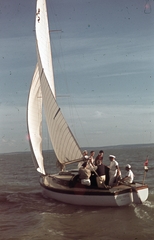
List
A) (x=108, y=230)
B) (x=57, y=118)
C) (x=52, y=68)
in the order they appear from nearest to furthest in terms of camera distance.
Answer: (x=108, y=230)
(x=57, y=118)
(x=52, y=68)

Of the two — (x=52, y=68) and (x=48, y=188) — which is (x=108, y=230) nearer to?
(x=48, y=188)

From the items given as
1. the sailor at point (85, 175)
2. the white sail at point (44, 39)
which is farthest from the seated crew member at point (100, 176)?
the white sail at point (44, 39)

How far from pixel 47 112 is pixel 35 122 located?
2.36 m

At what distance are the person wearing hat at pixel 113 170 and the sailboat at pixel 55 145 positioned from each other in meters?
0.38

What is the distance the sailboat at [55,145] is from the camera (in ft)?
45.4

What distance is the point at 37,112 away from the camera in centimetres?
1981

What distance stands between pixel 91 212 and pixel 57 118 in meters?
5.30

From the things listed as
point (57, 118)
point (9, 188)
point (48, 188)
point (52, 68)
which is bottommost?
point (9, 188)

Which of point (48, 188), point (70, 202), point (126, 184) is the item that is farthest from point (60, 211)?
point (126, 184)

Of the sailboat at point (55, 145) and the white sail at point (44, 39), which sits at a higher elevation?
the white sail at point (44, 39)

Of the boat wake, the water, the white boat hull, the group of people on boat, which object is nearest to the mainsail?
the group of people on boat

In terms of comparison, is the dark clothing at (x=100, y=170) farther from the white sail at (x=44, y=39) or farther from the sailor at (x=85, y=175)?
the white sail at (x=44, y=39)

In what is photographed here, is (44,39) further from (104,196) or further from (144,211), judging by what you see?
(144,211)

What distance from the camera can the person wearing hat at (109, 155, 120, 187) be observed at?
14477mm
